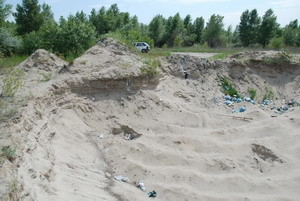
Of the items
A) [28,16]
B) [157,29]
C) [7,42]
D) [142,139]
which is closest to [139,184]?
[142,139]

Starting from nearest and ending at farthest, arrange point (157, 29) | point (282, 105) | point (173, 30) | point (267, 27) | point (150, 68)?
1. point (150, 68)
2. point (282, 105)
3. point (267, 27)
4. point (157, 29)
5. point (173, 30)

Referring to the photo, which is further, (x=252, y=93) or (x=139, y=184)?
(x=252, y=93)

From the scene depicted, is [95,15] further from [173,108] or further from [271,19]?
[173,108]

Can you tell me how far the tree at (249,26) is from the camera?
105ft

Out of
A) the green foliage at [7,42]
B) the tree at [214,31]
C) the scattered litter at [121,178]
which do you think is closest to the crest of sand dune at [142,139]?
the scattered litter at [121,178]

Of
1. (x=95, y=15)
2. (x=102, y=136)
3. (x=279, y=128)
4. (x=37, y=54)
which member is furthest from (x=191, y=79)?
(x=95, y=15)

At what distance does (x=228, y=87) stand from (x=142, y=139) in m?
4.15

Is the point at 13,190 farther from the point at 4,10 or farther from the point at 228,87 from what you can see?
the point at 4,10

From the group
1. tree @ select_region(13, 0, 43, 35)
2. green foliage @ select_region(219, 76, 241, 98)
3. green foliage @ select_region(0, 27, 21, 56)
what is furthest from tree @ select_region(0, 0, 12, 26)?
green foliage @ select_region(219, 76, 241, 98)

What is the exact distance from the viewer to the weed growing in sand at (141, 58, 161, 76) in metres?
7.08

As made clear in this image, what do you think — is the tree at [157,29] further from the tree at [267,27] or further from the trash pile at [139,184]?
the trash pile at [139,184]

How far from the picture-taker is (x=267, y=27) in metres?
30.7

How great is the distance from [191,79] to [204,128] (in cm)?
228

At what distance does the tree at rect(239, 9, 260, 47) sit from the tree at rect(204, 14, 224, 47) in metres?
2.43
